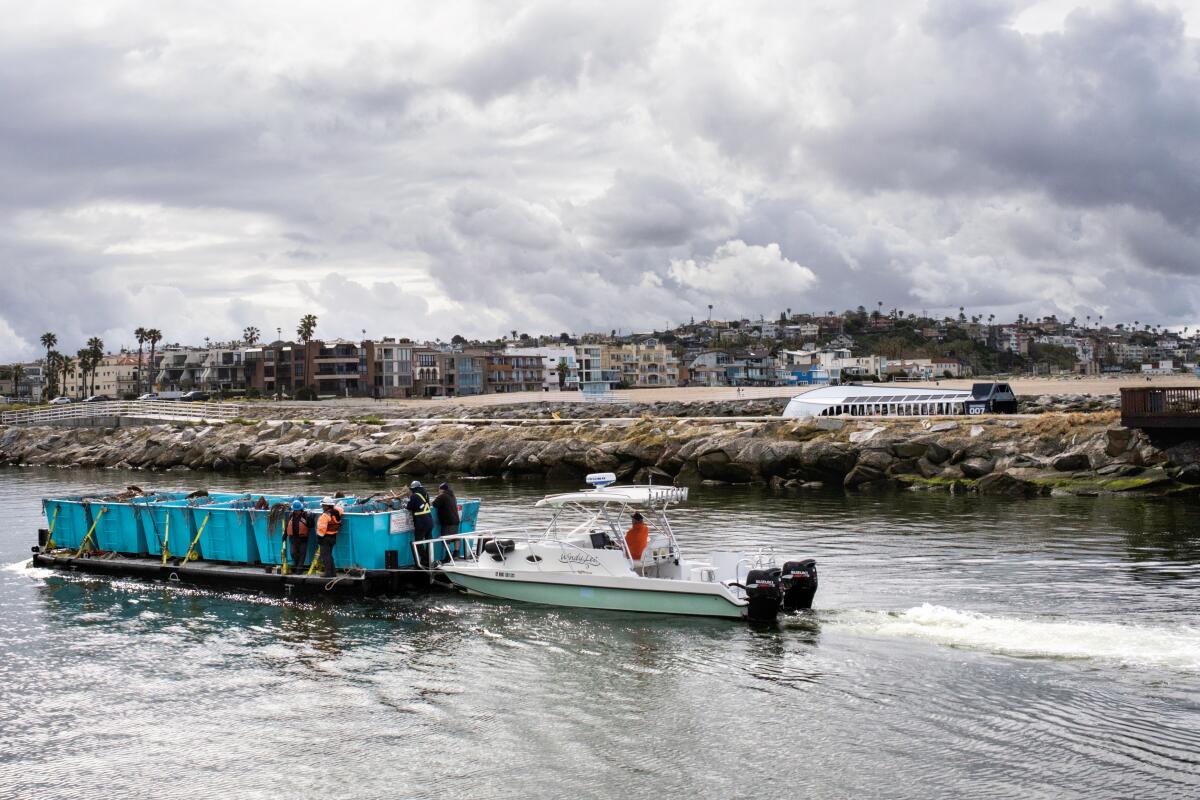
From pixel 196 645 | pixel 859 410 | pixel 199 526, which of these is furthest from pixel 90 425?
pixel 196 645

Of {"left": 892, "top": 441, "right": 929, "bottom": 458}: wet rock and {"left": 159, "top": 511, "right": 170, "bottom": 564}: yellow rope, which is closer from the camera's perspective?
{"left": 159, "top": 511, "right": 170, "bottom": 564}: yellow rope

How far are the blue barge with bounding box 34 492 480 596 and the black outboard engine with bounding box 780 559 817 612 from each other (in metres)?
8.85

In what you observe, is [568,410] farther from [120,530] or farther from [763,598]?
[763,598]

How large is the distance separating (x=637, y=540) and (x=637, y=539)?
2cm

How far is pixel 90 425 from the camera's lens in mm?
95312

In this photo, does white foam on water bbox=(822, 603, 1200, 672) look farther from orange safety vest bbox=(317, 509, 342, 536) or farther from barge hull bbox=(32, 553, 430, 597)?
orange safety vest bbox=(317, 509, 342, 536)

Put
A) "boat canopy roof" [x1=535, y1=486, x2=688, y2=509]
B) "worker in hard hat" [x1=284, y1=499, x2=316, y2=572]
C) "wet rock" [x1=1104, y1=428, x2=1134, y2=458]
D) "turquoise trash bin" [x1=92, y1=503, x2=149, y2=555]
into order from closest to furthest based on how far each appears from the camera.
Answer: "boat canopy roof" [x1=535, y1=486, x2=688, y2=509] < "worker in hard hat" [x1=284, y1=499, x2=316, y2=572] < "turquoise trash bin" [x1=92, y1=503, x2=149, y2=555] < "wet rock" [x1=1104, y1=428, x2=1134, y2=458]

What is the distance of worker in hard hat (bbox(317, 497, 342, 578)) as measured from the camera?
26.3 metres

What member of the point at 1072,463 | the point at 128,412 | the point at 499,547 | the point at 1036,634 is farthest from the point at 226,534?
the point at 128,412

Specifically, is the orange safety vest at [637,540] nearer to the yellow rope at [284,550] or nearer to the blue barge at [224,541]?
the blue barge at [224,541]

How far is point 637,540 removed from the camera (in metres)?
24.0

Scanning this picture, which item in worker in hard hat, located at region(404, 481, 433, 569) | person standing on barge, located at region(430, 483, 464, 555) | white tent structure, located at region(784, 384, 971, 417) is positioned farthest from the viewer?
white tent structure, located at region(784, 384, 971, 417)

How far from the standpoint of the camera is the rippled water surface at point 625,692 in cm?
1448

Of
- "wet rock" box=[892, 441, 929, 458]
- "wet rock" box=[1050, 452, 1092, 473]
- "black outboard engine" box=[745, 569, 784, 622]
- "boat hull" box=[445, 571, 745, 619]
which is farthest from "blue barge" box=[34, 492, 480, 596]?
"wet rock" box=[1050, 452, 1092, 473]
